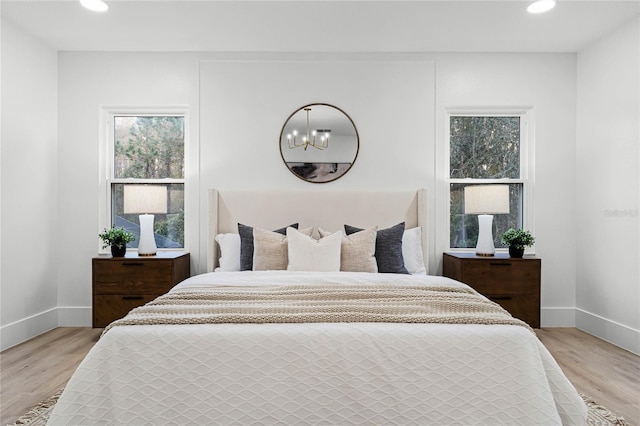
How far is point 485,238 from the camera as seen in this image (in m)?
3.81

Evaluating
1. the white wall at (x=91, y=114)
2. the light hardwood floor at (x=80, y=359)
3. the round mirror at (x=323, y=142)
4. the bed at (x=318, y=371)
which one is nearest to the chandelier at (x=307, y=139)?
the round mirror at (x=323, y=142)

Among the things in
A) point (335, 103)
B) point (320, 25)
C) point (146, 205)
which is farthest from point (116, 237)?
point (320, 25)

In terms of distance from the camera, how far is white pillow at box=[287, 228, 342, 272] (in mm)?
3186

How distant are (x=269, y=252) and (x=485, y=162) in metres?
2.36

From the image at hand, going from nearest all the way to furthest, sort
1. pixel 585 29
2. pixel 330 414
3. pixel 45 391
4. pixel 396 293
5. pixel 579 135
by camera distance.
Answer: pixel 330 414
pixel 396 293
pixel 45 391
pixel 585 29
pixel 579 135

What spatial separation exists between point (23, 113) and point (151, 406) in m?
3.14

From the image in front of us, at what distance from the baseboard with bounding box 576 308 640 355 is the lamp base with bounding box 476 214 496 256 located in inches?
42.8

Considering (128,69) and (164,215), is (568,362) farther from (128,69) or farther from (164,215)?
(128,69)

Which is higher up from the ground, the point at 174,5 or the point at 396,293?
the point at 174,5

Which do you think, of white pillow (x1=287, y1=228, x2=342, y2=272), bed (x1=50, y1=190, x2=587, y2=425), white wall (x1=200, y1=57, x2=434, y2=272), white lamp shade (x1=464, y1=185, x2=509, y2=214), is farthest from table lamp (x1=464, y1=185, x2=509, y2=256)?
bed (x1=50, y1=190, x2=587, y2=425)

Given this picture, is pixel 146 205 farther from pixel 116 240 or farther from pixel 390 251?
pixel 390 251

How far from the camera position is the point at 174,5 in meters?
3.19

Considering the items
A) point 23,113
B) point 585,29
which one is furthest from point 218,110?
point 585,29

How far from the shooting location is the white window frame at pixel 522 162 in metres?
4.14
